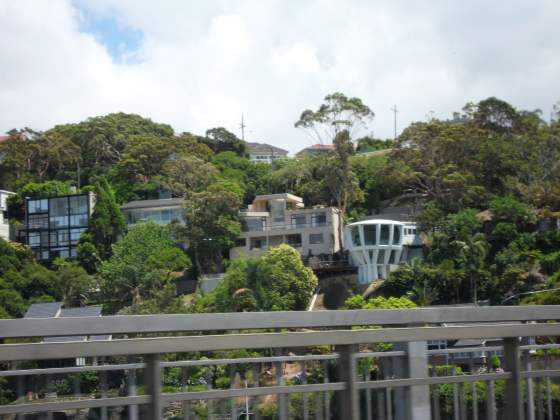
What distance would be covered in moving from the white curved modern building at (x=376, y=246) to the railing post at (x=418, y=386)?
46.2m

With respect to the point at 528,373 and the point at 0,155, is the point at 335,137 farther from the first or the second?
the point at 528,373

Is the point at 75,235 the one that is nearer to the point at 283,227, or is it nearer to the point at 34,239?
the point at 34,239

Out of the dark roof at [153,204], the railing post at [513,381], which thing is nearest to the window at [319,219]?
the dark roof at [153,204]

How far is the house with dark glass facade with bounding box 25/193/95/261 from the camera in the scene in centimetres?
5853

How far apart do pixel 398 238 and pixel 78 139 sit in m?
30.8

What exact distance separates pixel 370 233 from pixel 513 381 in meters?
47.0

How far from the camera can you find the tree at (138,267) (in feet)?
164

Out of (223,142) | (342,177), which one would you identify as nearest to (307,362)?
(342,177)

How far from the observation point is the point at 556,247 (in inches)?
1886

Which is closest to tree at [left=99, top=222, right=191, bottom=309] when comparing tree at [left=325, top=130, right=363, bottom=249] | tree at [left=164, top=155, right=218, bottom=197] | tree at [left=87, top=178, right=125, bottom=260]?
tree at [left=87, top=178, right=125, bottom=260]

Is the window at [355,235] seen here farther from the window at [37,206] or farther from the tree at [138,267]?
the window at [37,206]

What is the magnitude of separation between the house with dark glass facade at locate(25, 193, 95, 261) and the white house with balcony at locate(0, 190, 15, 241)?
2.05m

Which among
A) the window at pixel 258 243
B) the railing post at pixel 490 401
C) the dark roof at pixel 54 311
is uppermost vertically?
the window at pixel 258 243

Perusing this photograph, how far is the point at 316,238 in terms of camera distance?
56.6 m
